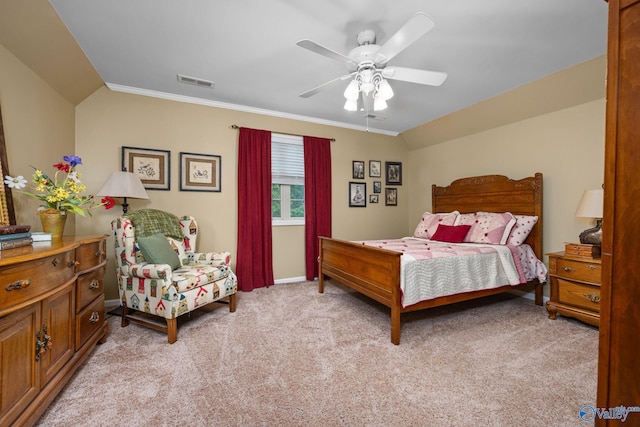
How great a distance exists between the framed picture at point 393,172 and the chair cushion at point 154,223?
3.56 meters

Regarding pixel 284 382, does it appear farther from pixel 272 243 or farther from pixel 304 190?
pixel 304 190

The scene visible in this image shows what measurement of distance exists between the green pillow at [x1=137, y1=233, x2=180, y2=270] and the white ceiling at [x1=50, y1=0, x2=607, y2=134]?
5.74ft

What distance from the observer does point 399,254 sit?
7.31 feet

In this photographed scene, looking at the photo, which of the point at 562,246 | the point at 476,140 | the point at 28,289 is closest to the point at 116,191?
the point at 28,289

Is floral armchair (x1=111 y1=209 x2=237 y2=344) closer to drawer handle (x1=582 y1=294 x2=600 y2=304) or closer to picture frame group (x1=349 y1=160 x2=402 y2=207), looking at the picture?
picture frame group (x1=349 y1=160 x2=402 y2=207)

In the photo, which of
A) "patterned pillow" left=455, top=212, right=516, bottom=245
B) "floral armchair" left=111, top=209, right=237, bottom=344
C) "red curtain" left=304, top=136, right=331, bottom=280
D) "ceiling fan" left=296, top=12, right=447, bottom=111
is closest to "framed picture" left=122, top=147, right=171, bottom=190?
"floral armchair" left=111, top=209, right=237, bottom=344

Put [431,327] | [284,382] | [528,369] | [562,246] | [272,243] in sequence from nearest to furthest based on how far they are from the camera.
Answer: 1. [284,382]
2. [528,369]
3. [431,327]
4. [562,246]
5. [272,243]

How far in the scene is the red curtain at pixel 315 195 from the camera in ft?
13.6

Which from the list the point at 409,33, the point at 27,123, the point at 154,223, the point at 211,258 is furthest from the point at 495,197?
the point at 27,123

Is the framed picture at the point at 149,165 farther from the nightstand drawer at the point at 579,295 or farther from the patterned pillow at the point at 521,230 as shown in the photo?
the nightstand drawer at the point at 579,295

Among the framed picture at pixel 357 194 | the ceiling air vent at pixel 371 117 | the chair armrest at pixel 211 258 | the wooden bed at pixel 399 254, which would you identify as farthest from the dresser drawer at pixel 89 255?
the ceiling air vent at pixel 371 117

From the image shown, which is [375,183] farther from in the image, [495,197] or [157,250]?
[157,250]

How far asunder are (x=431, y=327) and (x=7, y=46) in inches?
163

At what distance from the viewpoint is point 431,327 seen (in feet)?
8.38
